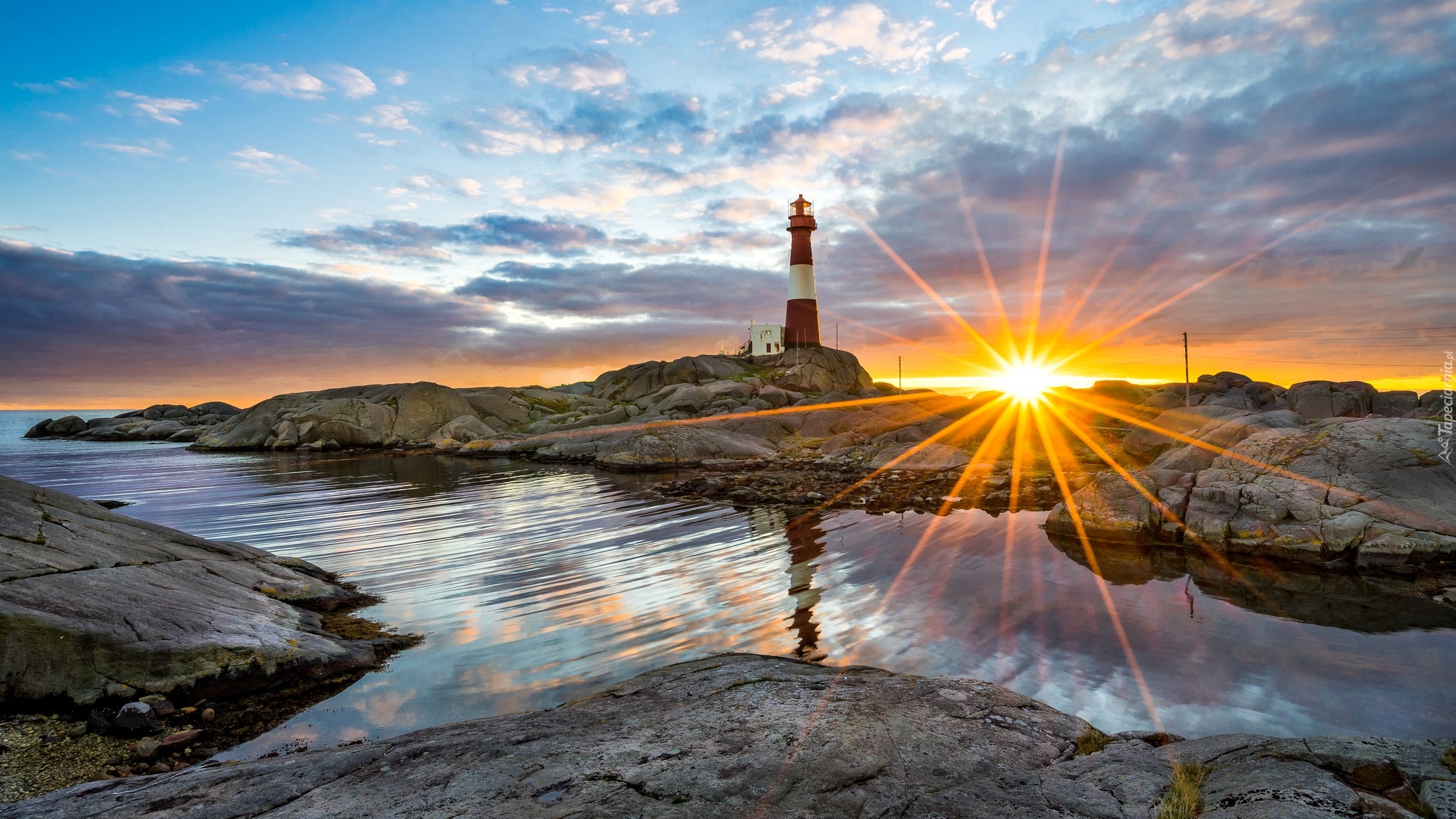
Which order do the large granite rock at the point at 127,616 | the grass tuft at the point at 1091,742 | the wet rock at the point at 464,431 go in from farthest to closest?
the wet rock at the point at 464,431
the large granite rock at the point at 127,616
the grass tuft at the point at 1091,742

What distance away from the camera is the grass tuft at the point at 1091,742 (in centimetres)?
600

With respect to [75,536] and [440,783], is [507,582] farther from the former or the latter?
[440,783]

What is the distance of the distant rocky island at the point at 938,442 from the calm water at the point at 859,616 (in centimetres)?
215

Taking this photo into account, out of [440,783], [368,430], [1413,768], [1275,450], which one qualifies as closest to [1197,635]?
[1413,768]

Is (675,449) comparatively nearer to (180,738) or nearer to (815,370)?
(815,370)

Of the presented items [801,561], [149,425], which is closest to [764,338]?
[801,561]

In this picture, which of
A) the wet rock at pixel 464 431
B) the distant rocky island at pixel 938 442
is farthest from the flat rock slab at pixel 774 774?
the wet rock at pixel 464 431

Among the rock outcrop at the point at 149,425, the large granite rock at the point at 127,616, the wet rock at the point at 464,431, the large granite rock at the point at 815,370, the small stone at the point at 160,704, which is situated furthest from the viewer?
the rock outcrop at the point at 149,425

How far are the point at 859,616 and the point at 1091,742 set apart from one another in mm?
6946

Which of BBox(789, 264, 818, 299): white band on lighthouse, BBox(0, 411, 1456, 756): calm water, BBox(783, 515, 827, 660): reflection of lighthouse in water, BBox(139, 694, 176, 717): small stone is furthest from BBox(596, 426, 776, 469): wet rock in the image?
BBox(139, 694, 176, 717): small stone

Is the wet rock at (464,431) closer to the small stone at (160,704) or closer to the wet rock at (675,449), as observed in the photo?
the wet rock at (675,449)

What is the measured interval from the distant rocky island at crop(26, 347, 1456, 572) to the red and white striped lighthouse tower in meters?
2.29

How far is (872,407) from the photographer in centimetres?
4959

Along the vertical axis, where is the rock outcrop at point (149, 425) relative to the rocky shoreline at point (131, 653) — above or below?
above
